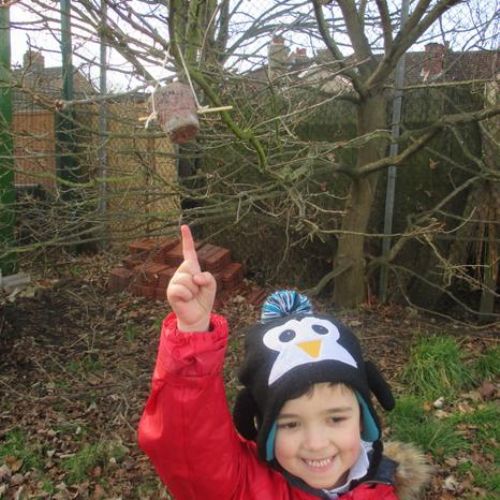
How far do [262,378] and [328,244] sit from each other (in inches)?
175

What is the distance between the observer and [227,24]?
5543mm

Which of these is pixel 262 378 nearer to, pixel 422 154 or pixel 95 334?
pixel 95 334

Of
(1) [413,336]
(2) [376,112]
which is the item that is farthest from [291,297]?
(2) [376,112]

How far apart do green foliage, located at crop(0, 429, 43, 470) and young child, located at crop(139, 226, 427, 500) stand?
1.82 m

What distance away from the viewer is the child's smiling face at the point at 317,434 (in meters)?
1.55

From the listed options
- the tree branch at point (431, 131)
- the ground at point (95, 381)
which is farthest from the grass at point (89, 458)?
the tree branch at point (431, 131)

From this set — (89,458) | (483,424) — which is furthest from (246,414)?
(483,424)

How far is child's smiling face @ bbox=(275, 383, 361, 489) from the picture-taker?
1549mm

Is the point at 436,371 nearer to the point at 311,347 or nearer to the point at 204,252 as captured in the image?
the point at 311,347

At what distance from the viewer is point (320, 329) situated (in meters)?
1.66

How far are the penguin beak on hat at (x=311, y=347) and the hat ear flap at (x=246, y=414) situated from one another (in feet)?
0.78

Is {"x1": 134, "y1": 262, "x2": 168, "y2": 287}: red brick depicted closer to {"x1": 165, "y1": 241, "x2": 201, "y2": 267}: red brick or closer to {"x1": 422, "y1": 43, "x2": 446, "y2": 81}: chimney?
{"x1": 165, "y1": 241, "x2": 201, "y2": 267}: red brick

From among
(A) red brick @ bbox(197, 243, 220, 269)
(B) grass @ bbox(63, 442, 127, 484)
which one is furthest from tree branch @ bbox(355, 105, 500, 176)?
(B) grass @ bbox(63, 442, 127, 484)

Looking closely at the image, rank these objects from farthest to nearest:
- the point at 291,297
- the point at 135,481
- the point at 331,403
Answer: the point at 135,481 < the point at 291,297 < the point at 331,403
